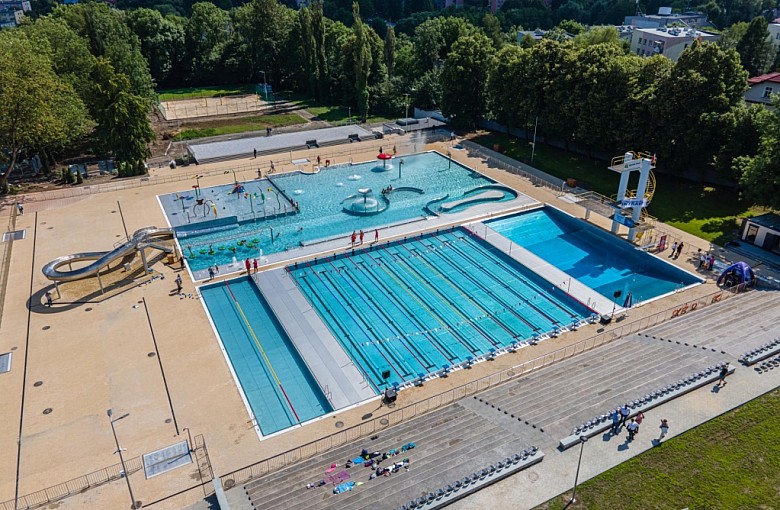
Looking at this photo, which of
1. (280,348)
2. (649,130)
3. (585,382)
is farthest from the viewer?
(649,130)

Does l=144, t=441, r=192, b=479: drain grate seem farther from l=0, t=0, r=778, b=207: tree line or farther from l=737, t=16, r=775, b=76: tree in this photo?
l=737, t=16, r=775, b=76: tree

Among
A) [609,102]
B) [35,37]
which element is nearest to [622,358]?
[609,102]

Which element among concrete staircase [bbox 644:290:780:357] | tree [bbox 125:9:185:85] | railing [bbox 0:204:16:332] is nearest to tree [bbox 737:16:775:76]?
concrete staircase [bbox 644:290:780:357]

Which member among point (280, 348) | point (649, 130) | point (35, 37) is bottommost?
point (280, 348)

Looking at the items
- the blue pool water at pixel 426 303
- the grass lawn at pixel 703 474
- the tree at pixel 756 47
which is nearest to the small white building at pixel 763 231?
the blue pool water at pixel 426 303

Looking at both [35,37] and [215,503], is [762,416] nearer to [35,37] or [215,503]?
[215,503]

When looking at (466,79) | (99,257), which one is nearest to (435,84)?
(466,79)

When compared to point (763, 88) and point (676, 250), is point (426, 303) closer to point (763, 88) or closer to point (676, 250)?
point (676, 250)
